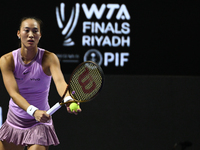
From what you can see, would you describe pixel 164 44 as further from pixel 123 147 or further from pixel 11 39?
pixel 11 39

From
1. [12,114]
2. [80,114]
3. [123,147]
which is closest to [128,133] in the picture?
[123,147]

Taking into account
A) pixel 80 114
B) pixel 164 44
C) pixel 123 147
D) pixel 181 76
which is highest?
pixel 164 44

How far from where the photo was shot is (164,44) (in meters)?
4.66

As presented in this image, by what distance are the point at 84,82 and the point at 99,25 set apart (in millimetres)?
1984

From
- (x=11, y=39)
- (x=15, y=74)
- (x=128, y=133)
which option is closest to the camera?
(x=15, y=74)

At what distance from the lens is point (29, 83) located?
2.71 metres

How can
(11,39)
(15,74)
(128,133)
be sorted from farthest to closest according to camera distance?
(128,133), (11,39), (15,74)

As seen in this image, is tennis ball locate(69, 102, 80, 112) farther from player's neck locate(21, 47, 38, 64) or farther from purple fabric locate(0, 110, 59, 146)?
player's neck locate(21, 47, 38, 64)

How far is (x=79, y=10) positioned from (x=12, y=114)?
2107 mm

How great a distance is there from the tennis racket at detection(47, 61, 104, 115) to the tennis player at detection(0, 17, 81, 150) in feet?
0.26

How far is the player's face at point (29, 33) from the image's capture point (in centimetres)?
266

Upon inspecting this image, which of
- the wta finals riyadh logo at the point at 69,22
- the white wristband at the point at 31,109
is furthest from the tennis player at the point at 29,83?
the wta finals riyadh logo at the point at 69,22

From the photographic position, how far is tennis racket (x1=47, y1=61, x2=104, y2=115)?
260cm

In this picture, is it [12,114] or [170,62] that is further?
[170,62]
